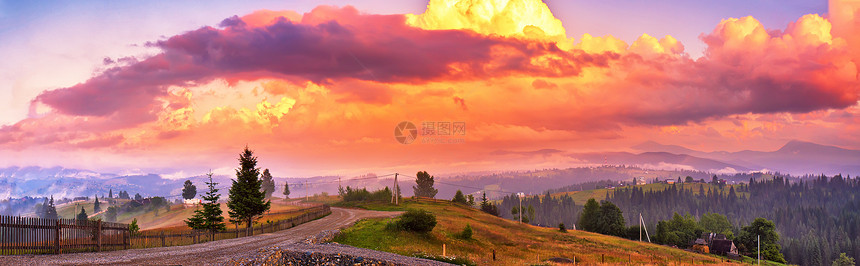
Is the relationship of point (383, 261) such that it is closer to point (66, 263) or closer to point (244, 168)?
point (66, 263)

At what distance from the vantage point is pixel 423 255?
41.0 m

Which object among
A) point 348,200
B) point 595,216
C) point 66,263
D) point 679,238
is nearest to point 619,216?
point 595,216

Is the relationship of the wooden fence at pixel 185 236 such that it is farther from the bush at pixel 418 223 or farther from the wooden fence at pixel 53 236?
the bush at pixel 418 223

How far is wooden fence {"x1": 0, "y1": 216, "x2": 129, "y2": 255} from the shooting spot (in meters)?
31.5

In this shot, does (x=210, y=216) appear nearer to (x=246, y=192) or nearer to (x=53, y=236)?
(x=246, y=192)

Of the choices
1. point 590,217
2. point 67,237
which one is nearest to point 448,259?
point 67,237

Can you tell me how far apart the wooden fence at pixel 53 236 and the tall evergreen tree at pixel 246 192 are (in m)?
28.2

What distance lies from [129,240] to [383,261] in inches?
903

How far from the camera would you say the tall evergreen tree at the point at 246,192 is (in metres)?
66.9

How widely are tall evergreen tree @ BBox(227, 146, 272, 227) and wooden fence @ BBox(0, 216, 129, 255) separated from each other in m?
28.2

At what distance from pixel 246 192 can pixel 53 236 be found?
112 feet

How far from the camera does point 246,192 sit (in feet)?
222

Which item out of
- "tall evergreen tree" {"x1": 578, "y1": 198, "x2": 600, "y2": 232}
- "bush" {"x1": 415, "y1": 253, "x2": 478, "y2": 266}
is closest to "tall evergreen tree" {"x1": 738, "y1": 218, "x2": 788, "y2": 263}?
"tall evergreen tree" {"x1": 578, "y1": 198, "x2": 600, "y2": 232}

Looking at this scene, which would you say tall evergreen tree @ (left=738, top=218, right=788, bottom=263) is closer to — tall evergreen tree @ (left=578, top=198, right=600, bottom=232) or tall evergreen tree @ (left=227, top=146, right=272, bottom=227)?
tall evergreen tree @ (left=578, top=198, right=600, bottom=232)
